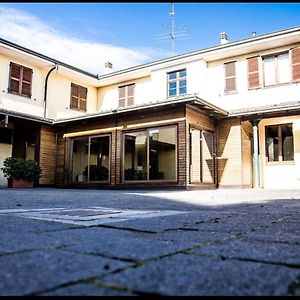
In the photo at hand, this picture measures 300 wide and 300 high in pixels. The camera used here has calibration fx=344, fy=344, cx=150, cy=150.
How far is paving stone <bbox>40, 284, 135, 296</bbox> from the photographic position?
779 mm

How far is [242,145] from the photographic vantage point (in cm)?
1194

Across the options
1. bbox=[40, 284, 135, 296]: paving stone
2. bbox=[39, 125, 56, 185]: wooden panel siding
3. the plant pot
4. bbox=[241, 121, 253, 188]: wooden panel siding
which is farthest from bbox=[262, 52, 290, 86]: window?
bbox=[40, 284, 135, 296]: paving stone

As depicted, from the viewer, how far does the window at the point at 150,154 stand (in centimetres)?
1091

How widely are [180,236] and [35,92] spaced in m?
13.4

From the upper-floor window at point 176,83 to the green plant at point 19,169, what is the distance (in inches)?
238

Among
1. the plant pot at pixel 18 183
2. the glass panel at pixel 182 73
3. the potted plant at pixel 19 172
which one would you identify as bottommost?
the plant pot at pixel 18 183

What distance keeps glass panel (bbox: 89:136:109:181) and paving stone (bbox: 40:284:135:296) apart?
11.7 m

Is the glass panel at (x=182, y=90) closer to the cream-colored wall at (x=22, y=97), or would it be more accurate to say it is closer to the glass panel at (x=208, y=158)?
the glass panel at (x=208, y=158)

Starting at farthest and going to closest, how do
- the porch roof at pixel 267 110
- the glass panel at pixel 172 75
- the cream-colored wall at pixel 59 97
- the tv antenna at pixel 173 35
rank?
the tv antenna at pixel 173 35
the cream-colored wall at pixel 59 97
the glass panel at pixel 172 75
the porch roof at pixel 267 110

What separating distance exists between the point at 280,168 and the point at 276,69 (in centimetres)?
345

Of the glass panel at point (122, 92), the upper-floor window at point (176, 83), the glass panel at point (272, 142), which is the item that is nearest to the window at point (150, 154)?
the upper-floor window at point (176, 83)

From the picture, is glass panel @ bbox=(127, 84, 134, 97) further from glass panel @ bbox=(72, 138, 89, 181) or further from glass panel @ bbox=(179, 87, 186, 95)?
glass panel @ bbox=(72, 138, 89, 181)
